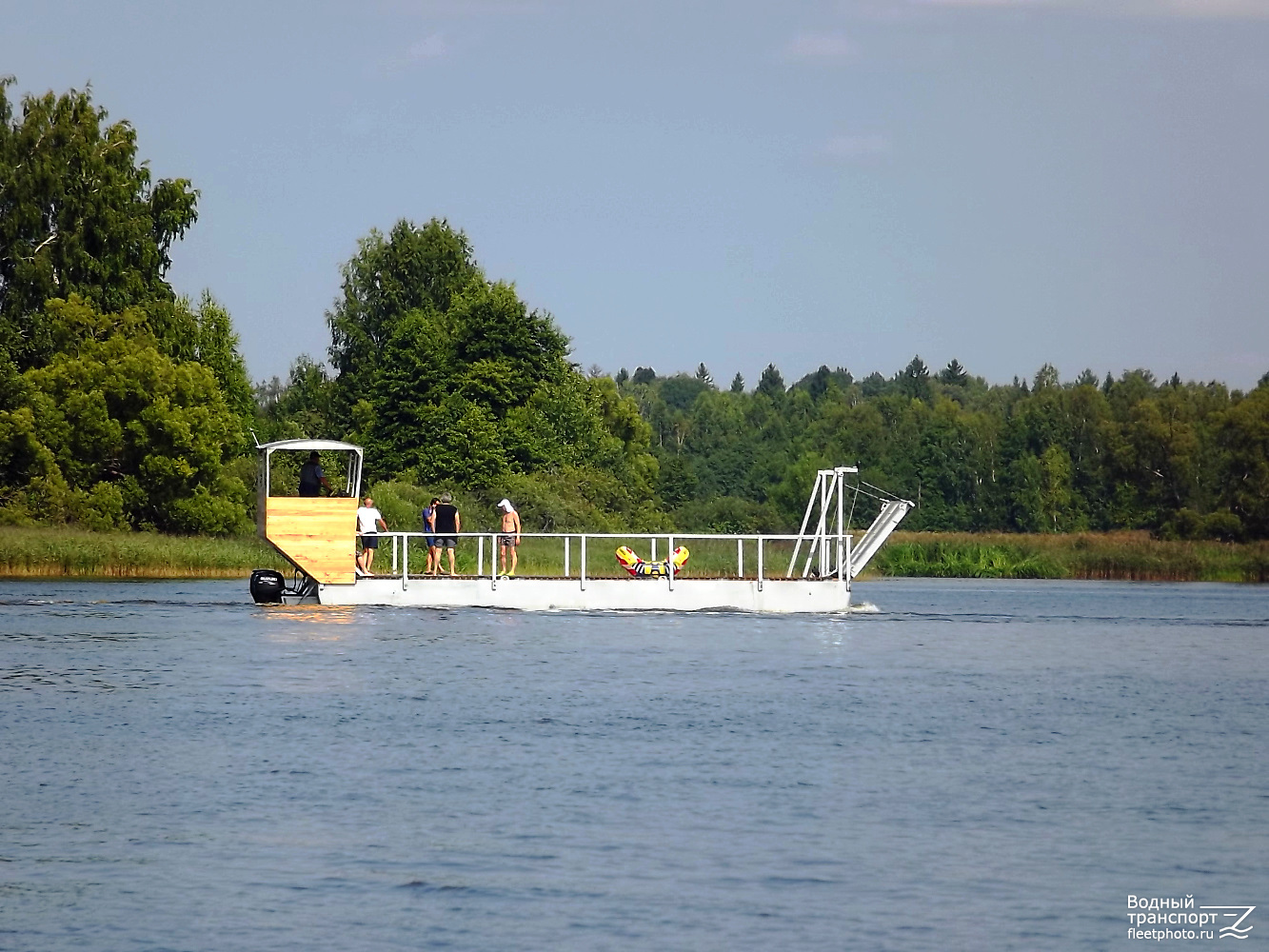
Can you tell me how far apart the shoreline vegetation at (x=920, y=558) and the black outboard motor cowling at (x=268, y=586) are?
1115 centimetres

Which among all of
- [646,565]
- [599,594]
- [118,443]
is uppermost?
[118,443]

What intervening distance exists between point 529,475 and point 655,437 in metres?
100

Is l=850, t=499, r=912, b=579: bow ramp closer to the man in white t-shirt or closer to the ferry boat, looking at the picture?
the ferry boat

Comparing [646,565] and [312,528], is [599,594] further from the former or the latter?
[312,528]

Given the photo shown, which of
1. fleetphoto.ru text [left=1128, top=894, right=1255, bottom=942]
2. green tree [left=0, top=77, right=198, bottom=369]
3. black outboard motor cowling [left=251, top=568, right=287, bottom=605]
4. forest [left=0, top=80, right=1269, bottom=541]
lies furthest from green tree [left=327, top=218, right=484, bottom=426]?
fleetphoto.ru text [left=1128, top=894, right=1255, bottom=942]

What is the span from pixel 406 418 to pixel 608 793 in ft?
259

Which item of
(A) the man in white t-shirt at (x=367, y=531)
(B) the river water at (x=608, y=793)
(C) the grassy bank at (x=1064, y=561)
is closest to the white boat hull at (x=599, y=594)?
(A) the man in white t-shirt at (x=367, y=531)

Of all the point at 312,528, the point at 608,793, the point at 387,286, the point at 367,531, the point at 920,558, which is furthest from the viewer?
the point at 387,286

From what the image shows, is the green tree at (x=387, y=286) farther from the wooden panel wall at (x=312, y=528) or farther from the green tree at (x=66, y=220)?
the wooden panel wall at (x=312, y=528)

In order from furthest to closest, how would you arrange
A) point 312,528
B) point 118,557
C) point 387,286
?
point 387,286, point 118,557, point 312,528

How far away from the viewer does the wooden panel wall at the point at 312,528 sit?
41.4 meters

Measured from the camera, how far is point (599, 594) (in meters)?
42.8

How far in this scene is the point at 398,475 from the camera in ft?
308

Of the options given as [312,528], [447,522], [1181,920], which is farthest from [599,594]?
[1181,920]
